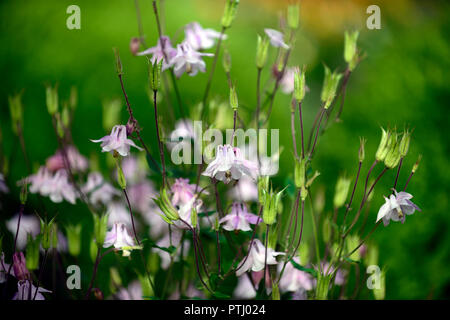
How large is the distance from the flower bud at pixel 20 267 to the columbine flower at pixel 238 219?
19cm

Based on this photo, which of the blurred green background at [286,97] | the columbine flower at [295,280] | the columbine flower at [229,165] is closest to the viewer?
the columbine flower at [229,165]

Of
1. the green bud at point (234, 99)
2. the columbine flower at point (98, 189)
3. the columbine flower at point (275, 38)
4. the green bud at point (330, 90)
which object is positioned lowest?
the columbine flower at point (98, 189)

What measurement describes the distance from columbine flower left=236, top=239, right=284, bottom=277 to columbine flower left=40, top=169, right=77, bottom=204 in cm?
23

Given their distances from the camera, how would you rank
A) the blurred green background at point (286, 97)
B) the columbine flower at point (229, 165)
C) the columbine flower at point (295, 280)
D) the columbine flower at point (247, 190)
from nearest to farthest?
the columbine flower at point (229, 165) → the columbine flower at point (295, 280) → the columbine flower at point (247, 190) → the blurred green background at point (286, 97)

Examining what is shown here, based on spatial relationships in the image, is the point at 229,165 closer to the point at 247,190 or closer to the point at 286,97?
the point at 247,190

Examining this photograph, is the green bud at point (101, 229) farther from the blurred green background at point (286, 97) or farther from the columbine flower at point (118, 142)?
the blurred green background at point (286, 97)

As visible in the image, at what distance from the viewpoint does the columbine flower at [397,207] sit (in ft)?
1.36

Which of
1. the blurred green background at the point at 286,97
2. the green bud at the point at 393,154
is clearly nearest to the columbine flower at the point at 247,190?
the blurred green background at the point at 286,97

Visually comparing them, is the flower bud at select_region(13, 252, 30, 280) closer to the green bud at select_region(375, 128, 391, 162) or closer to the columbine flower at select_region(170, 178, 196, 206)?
the columbine flower at select_region(170, 178, 196, 206)

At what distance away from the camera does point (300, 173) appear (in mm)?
432

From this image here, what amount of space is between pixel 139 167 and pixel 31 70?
64 cm

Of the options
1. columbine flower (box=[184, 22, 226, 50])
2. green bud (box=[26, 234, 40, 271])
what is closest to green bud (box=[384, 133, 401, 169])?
columbine flower (box=[184, 22, 226, 50])

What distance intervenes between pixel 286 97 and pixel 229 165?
140 cm

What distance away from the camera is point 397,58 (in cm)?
94
